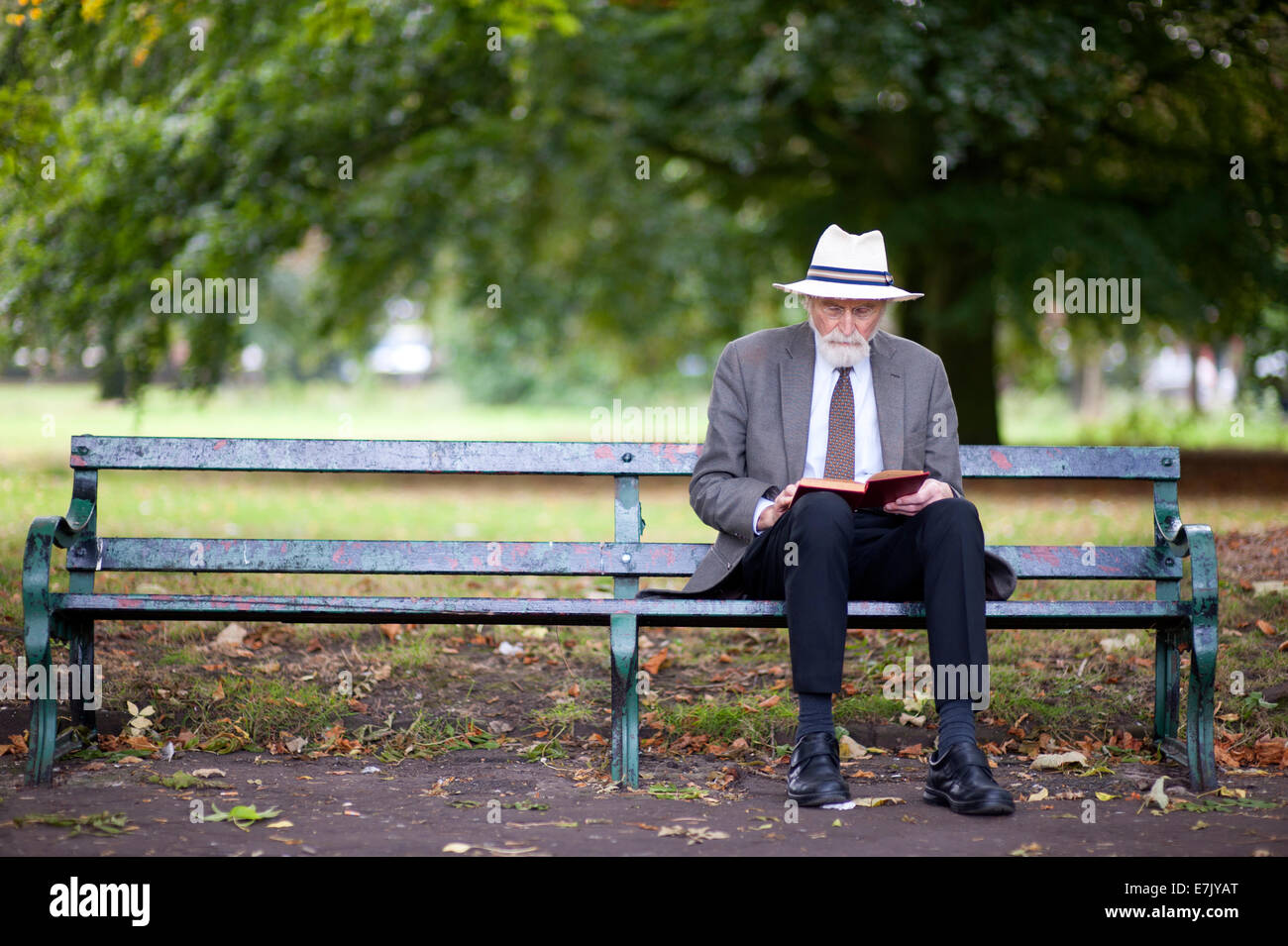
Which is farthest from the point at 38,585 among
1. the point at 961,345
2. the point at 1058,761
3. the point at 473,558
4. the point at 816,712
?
the point at 961,345

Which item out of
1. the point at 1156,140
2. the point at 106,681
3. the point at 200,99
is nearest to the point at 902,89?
the point at 1156,140

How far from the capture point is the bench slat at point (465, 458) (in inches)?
176

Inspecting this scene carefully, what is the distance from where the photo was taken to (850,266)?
14.3ft

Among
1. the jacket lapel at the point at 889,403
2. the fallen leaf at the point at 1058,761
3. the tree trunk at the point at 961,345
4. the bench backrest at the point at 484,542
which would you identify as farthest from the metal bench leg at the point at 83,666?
the tree trunk at the point at 961,345

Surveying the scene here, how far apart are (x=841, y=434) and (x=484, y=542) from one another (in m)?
1.22

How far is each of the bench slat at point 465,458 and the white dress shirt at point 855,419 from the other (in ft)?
1.29

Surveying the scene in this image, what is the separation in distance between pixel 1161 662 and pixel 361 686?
2829mm

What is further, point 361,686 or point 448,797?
point 361,686

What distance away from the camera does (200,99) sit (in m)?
12.0

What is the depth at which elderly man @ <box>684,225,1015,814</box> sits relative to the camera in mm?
3889

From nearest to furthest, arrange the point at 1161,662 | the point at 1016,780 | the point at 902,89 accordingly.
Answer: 1. the point at 1016,780
2. the point at 1161,662
3. the point at 902,89
